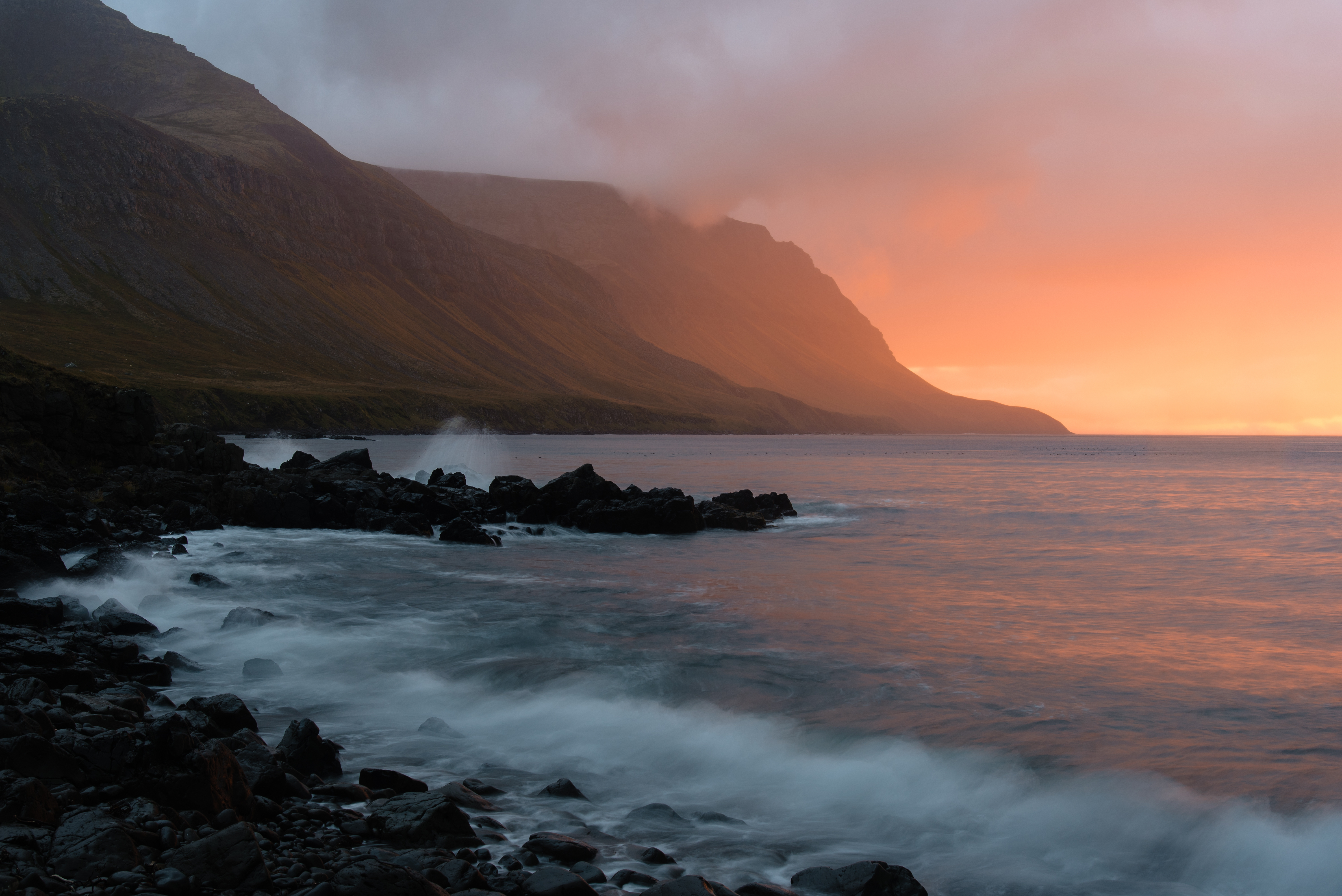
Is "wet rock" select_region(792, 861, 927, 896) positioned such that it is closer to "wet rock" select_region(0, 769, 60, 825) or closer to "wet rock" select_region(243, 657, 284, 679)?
"wet rock" select_region(0, 769, 60, 825)

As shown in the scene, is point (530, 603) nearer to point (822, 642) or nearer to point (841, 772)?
point (822, 642)

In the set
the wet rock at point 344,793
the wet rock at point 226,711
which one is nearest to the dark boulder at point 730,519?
the wet rock at point 226,711

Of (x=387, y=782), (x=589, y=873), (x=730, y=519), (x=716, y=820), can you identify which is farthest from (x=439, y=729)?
(x=730, y=519)

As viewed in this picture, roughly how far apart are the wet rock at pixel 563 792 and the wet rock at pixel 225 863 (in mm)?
3873

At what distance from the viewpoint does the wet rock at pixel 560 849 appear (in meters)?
8.41

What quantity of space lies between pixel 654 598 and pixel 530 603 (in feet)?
10.9

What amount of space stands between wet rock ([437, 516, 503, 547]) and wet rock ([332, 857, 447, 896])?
26998 millimetres

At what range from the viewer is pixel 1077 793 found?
36.2 ft

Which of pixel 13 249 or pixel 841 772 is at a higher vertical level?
pixel 13 249

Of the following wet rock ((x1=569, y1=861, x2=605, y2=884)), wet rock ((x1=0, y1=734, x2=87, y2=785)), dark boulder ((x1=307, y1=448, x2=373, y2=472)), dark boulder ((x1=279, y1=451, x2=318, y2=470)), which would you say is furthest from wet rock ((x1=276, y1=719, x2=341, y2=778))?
dark boulder ((x1=279, y1=451, x2=318, y2=470))

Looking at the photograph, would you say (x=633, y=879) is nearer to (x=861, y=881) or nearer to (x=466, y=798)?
(x=861, y=881)

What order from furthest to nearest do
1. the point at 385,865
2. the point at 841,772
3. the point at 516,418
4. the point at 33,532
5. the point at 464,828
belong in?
the point at 516,418, the point at 33,532, the point at 841,772, the point at 464,828, the point at 385,865

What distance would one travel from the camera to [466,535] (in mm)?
34125

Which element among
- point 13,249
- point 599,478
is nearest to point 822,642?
point 599,478
